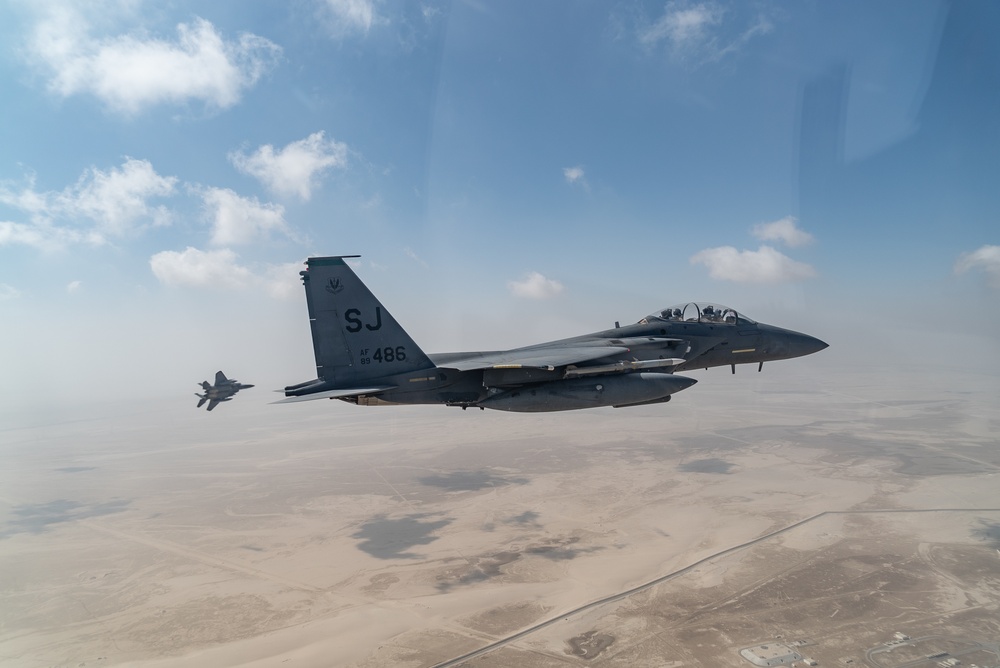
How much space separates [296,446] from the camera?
131 meters

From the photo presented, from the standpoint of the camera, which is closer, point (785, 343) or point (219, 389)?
point (785, 343)

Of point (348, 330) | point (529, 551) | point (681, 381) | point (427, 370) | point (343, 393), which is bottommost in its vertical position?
point (529, 551)

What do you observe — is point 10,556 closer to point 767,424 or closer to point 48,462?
point 48,462

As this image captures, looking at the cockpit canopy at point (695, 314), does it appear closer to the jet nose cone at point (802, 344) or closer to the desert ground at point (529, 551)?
the jet nose cone at point (802, 344)

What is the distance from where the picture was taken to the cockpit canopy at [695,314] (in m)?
20.2

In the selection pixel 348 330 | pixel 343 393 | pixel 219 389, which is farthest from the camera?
pixel 219 389

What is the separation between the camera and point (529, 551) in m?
50.6

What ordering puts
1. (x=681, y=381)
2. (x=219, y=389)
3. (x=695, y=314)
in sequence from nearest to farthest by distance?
(x=681, y=381), (x=695, y=314), (x=219, y=389)

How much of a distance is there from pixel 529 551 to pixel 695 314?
39623 mm

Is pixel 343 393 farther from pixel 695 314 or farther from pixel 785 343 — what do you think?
pixel 785 343

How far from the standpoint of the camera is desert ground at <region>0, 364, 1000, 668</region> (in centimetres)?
3306

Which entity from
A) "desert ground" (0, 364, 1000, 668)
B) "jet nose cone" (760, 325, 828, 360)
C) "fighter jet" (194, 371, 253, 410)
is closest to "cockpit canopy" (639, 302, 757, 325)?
"jet nose cone" (760, 325, 828, 360)

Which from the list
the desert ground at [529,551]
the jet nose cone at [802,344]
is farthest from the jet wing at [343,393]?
the desert ground at [529,551]

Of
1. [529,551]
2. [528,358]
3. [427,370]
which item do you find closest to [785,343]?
[528,358]
